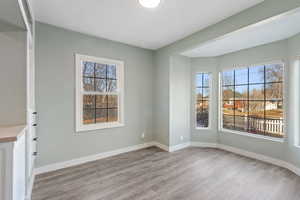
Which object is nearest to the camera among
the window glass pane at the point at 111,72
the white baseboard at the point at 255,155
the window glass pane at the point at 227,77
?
the white baseboard at the point at 255,155

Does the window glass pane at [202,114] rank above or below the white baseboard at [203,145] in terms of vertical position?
above

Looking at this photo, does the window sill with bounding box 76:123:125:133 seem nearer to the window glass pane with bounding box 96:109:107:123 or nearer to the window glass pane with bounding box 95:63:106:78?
the window glass pane with bounding box 96:109:107:123

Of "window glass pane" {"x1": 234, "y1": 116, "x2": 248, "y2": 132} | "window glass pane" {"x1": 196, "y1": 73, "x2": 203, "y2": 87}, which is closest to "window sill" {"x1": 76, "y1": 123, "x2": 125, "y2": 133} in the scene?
"window glass pane" {"x1": 196, "y1": 73, "x2": 203, "y2": 87}

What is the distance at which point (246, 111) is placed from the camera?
140 inches

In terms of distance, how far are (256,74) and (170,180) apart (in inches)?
120

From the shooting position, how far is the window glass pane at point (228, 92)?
3.79 m

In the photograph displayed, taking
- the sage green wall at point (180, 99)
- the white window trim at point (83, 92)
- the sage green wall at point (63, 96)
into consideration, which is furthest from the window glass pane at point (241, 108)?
the white window trim at point (83, 92)

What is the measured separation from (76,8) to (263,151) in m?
4.46

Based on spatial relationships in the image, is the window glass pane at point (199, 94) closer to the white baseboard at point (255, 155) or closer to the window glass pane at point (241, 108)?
the window glass pane at point (241, 108)

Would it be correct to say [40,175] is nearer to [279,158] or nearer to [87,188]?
[87,188]

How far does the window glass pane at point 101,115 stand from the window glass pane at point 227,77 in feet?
10.6

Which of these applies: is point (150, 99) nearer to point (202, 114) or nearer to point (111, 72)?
point (111, 72)

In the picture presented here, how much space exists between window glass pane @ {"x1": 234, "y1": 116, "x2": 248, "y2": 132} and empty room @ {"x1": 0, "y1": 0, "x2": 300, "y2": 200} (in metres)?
0.03

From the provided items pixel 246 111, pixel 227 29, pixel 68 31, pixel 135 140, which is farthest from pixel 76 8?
pixel 246 111
